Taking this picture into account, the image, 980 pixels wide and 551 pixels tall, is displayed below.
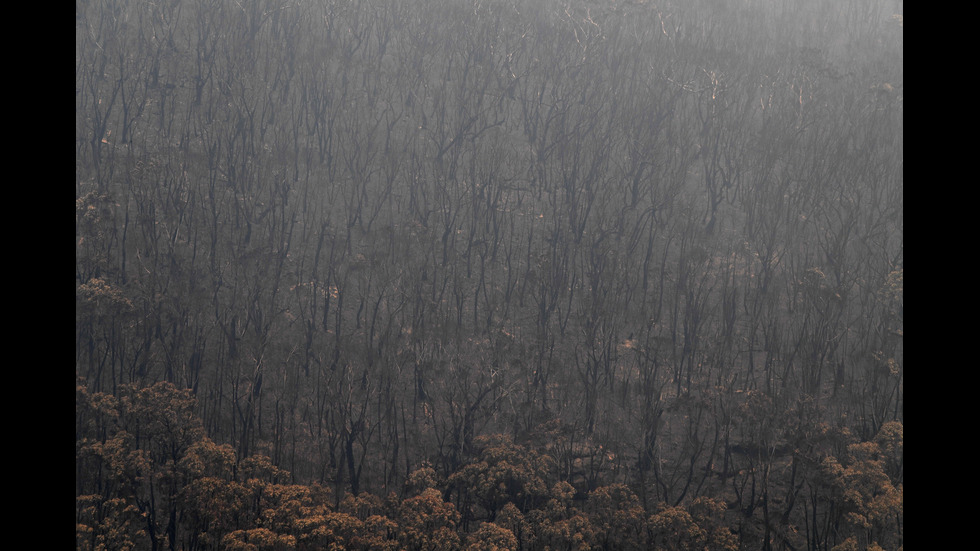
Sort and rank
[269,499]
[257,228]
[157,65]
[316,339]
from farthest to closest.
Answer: [157,65]
[257,228]
[316,339]
[269,499]

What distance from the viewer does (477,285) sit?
1242 inches

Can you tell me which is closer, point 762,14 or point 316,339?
point 316,339

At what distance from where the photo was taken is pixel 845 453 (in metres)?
24.9

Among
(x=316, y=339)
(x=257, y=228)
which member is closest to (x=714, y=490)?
(x=316, y=339)

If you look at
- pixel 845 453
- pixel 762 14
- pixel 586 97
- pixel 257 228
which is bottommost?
pixel 845 453

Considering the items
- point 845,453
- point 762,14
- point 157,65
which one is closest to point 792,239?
point 845,453

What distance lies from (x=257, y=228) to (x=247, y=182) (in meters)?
2.72

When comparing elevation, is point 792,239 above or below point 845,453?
above
